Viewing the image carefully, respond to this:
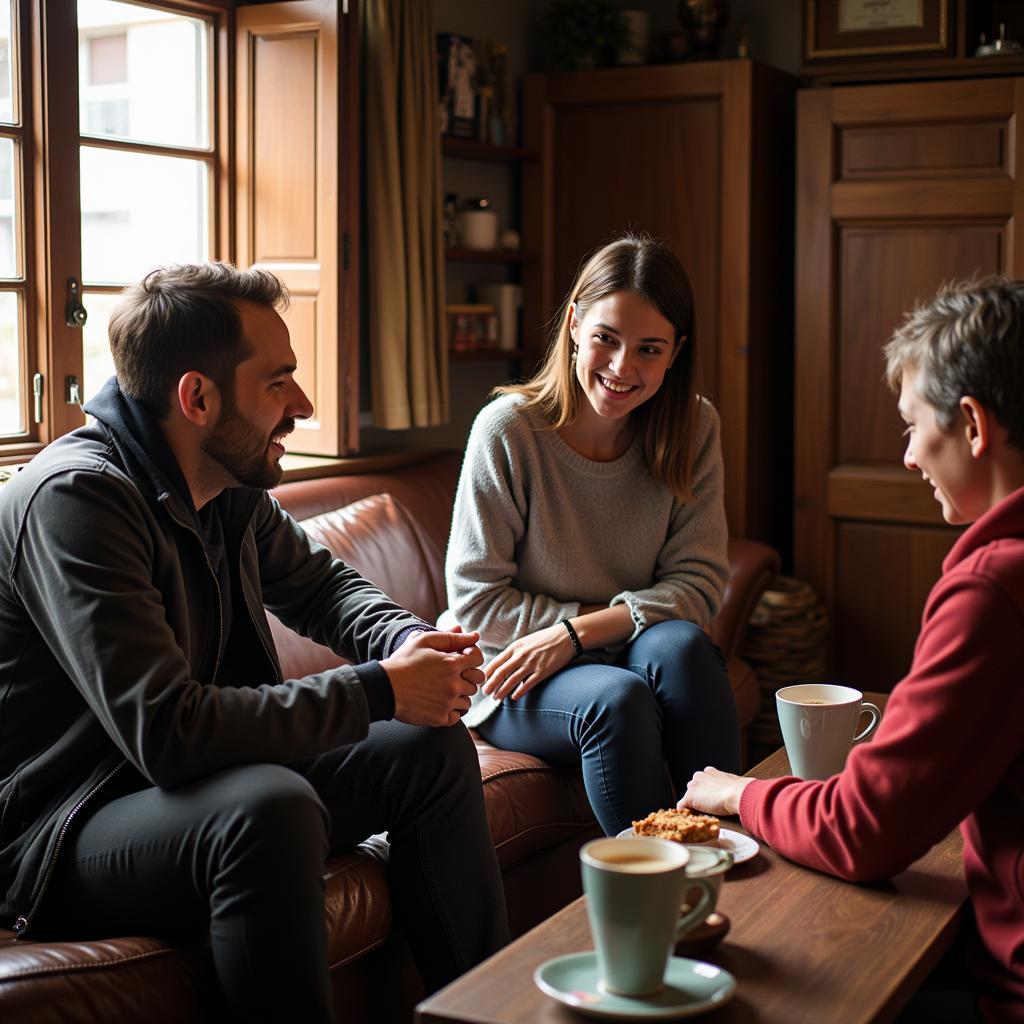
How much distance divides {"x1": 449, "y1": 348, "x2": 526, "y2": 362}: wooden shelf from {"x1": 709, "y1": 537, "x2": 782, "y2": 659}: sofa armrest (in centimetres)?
91

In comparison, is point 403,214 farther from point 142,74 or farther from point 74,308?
point 74,308

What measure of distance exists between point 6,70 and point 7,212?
292 millimetres

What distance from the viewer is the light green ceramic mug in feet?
3.62

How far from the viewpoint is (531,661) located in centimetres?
238

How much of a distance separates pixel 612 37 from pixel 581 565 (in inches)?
85.1

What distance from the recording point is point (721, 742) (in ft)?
7.74

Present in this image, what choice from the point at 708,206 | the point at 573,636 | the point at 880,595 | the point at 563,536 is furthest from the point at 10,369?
the point at 880,595

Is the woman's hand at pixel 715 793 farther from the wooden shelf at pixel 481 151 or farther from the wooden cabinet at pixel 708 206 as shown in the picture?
the wooden shelf at pixel 481 151

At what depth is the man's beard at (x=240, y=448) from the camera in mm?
1829

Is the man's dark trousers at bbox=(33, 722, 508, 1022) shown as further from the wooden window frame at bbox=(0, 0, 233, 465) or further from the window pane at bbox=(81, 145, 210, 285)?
the window pane at bbox=(81, 145, 210, 285)

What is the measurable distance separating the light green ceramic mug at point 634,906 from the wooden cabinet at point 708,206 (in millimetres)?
2836

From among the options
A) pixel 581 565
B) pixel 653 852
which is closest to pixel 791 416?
pixel 581 565

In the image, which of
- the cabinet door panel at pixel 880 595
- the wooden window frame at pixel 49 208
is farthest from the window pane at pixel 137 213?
the cabinet door panel at pixel 880 595

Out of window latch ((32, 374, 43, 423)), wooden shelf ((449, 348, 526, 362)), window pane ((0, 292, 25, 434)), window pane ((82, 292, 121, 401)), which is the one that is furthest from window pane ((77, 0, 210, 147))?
wooden shelf ((449, 348, 526, 362))
